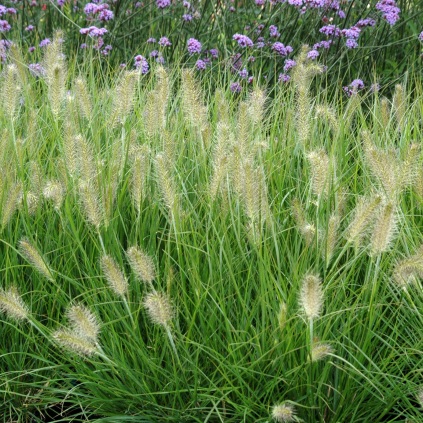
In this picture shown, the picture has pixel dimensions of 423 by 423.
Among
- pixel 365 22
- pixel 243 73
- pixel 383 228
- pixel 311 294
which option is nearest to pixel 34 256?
pixel 311 294

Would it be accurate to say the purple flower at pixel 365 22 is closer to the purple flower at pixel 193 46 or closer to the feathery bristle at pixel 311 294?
the purple flower at pixel 193 46

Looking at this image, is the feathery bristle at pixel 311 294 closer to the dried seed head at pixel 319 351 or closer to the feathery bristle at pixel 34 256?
the dried seed head at pixel 319 351

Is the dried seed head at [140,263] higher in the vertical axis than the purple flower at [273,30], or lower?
higher

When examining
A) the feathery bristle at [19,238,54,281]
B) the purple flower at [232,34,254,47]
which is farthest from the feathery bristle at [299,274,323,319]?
the purple flower at [232,34,254,47]

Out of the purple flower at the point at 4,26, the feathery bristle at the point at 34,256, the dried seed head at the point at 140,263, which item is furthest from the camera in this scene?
the purple flower at the point at 4,26

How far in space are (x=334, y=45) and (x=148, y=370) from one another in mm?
3085

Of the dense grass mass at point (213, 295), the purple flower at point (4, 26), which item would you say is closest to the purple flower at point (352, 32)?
the dense grass mass at point (213, 295)

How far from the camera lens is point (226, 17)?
5070mm

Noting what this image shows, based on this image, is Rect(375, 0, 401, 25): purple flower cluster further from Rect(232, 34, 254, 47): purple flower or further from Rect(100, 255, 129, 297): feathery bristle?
Rect(100, 255, 129, 297): feathery bristle

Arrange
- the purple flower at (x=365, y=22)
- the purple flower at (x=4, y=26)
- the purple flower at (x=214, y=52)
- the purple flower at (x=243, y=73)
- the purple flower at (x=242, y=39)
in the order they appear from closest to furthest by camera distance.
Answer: the purple flower at (x=243, y=73)
the purple flower at (x=242, y=39)
the purple flower at (x=365, y=22)
the purple flower at (x=214, y=52)
the purple flower at (x=4, y=26)

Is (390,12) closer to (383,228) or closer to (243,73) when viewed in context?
(243,73)

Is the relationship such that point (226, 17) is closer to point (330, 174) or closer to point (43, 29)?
point (43, 29)

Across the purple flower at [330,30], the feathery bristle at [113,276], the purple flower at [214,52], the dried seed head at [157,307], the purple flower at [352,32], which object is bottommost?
the purple flower at [214,52]

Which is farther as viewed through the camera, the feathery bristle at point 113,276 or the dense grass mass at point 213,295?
the dense grass mass at point 213,295
